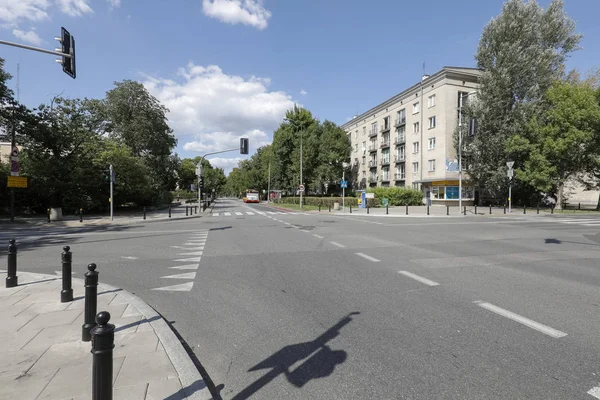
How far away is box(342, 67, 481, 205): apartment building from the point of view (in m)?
41.1

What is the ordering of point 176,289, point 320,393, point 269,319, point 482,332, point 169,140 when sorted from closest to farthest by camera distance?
point 320,393
point 482,332
point 269,319
point 176,289
point 169,140

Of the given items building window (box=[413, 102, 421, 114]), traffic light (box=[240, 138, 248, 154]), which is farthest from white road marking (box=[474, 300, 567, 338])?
building window (box=[413, 102, 421, 114])

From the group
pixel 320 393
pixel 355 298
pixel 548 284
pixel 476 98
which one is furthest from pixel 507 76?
pixel 320 393

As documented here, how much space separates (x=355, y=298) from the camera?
5262 millimetres

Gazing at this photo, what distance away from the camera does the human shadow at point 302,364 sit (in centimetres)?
293

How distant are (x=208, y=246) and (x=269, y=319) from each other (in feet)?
22.6

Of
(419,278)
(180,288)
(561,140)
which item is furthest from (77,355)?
(561,140)

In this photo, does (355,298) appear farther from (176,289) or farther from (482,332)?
(176,289)

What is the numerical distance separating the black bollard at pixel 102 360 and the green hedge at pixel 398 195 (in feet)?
124

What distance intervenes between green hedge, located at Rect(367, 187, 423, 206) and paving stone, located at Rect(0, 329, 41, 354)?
36.6 meters

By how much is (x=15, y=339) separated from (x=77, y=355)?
100cm

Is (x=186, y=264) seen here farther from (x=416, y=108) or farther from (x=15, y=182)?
(x=416, y=108)

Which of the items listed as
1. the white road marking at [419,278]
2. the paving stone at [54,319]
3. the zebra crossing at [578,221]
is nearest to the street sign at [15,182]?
the paving stone at [54,319]

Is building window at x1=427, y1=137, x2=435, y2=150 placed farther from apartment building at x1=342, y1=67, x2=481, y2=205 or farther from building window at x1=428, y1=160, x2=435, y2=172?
building window at x1=428, y1=160, x2=435, y2=172
